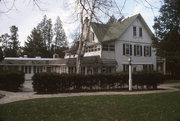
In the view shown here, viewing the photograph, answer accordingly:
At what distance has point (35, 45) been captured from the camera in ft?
191

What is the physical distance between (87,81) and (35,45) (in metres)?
47.5

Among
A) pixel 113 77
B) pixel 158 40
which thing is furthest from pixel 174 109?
pixel 158 40

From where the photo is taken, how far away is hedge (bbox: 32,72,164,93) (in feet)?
43.6

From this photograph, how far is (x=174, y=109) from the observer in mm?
7348

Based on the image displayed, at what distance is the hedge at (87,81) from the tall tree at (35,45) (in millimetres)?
44917

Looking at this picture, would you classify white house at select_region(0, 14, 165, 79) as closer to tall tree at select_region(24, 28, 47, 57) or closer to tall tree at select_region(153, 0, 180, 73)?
tall tree at select_region(153, 0, 180, 73)

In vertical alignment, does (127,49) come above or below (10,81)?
above

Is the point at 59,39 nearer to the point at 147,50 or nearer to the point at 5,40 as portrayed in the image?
the point at 5,40

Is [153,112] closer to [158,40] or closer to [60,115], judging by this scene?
[60,115]

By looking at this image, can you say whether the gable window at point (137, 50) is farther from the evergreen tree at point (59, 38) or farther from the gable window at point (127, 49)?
the evergreen tree at point (59, 38)

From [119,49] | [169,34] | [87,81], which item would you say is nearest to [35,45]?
[119,49]

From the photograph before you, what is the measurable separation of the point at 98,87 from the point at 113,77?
5.16 feet

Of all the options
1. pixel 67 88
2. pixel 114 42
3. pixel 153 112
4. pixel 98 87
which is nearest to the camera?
pixel 153 112

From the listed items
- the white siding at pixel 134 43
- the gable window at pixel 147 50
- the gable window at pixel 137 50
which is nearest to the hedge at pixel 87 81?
the white siding at pixel 134 43
